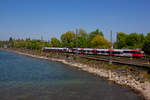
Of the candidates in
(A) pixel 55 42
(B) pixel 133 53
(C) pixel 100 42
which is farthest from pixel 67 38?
(B) pixel 133 53

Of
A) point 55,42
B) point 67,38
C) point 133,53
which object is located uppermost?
point 67,38

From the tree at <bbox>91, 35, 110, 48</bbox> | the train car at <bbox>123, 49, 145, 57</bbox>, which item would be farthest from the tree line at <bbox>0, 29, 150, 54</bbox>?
the train car at <bbox>123, 49, 145, 57</bbox>

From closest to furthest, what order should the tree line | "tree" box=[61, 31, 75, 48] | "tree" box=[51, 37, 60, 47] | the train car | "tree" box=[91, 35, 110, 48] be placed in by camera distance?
the train car → the tree line → "tree" box=[91, 35, 110, 48] → "tree" box=[61, 31, 75, 48] → "tree" box=[51, 37, 60, 47]

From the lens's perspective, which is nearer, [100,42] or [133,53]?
[133,53]

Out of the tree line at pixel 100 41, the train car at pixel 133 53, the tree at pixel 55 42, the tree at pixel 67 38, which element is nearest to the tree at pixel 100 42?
the tree line at pixel 100 41

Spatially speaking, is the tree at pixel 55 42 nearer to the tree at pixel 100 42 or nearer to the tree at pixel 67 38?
the tree at pixel 67 38

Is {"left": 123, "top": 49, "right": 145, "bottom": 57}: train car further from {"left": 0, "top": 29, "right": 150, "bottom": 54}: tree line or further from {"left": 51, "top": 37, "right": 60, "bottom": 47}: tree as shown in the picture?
{"left": 51, "top": 37, "right": 60, "bottom": 47}: tree

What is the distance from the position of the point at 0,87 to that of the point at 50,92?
8270 mm

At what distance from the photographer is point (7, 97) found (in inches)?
849

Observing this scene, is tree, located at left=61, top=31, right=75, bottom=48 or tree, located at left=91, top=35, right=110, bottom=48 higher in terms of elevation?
tree, located at left=61, top=31, right=75, bottom=48

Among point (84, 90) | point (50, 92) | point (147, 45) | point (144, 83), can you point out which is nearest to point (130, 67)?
point (144, 83)

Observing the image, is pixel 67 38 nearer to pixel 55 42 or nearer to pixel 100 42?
pixel 55 42

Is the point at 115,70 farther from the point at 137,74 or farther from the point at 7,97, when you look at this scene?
the point at 7,97

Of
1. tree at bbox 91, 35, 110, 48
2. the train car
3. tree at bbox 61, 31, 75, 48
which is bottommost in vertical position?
the train car
